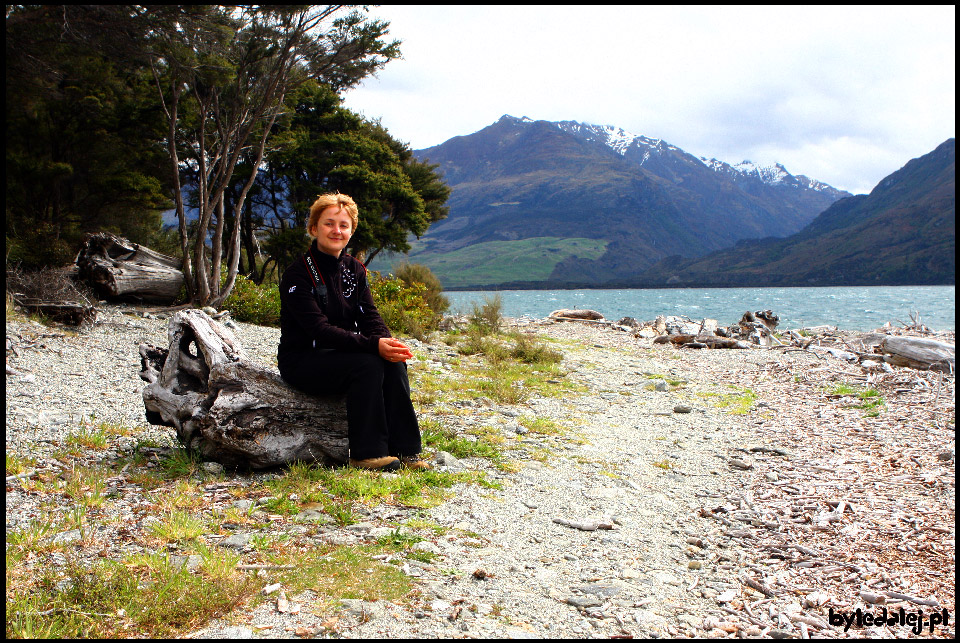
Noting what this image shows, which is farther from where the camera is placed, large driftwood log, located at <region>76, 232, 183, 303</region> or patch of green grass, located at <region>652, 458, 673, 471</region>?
large driftwood log, located at <region>76, 232, 183, 303</region>

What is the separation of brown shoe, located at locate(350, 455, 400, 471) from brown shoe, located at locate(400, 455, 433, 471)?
12 cm

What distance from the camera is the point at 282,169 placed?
26688 millimetres

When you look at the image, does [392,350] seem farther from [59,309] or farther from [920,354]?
[920,354]

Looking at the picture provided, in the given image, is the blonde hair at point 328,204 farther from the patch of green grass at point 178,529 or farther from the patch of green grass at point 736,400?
the patch of green grass at point 736,400

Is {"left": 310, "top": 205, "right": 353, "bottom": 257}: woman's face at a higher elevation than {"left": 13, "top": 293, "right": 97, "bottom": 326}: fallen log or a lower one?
higher

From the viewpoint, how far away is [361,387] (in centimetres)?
459

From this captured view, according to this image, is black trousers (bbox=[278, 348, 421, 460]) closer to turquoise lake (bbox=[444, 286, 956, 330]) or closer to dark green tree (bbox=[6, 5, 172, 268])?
dark green tree (bbox=[6, 5, 172, 268])

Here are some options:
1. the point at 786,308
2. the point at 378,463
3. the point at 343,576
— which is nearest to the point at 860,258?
the point at 786,308

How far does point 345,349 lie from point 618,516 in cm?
246

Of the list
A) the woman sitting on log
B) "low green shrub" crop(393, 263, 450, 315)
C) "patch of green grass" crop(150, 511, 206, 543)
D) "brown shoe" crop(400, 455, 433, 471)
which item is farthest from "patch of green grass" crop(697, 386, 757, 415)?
"low green shrub" crop(393, 263, 450, 315)

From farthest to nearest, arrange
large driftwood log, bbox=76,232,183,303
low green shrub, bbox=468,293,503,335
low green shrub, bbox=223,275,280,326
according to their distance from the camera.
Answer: low green shrub, bbox=468,293,503,335 < low green shrub, bbox=223,275,280,326 < large driftwood log, bbox=76,232,183,303

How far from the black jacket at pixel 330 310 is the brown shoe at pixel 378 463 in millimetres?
863

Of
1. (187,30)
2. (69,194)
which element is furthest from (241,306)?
(69,194)

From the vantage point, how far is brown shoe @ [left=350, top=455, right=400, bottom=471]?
183 inches
